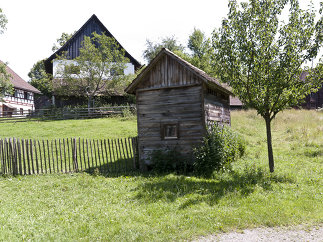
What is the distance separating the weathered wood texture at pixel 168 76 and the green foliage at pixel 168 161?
3.17 meters

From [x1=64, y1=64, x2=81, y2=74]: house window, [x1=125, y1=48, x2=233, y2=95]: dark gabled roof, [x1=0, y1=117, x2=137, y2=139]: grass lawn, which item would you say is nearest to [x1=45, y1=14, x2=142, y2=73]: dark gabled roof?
[x1=64, y1=64, x2=81, y2=74]: house window

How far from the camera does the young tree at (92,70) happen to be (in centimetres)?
2997

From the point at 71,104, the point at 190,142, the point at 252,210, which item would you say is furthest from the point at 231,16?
the point at 71,104

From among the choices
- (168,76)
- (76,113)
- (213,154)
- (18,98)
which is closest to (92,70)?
(76,113)

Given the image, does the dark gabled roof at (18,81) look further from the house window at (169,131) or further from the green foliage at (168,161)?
the green foliage at (168,161)

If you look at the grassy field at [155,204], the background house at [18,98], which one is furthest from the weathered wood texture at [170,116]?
the background house at [18,98]

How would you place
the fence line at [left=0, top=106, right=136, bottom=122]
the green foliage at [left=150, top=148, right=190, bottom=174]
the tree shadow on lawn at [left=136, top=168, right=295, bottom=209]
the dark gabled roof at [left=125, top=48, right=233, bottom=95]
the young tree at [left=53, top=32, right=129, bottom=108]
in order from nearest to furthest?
the tree shadow on lawn at [left=136, top=168, right=295, bottom=209], the dark gabled roof at [left=125, top=48, right=233, bottom=95], the green foliage at [left=150, top=148, right=190, bottom=174], the fence line at [left=0, top=106, right=136, bottom=122], the young tree at [left=53, top=32, right=129, bottom=108]

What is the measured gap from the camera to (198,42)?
53344mm

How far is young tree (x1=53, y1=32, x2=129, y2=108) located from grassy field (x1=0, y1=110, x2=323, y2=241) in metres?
21.3

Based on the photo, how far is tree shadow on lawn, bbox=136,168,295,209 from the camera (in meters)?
7.72

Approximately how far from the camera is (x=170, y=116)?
476 inches

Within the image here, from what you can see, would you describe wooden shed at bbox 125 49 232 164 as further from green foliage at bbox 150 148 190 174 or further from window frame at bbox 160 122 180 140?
green foliage at bbox 150 148 190 174

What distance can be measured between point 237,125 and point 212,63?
15.6 meters

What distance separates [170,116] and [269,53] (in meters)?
5.00
